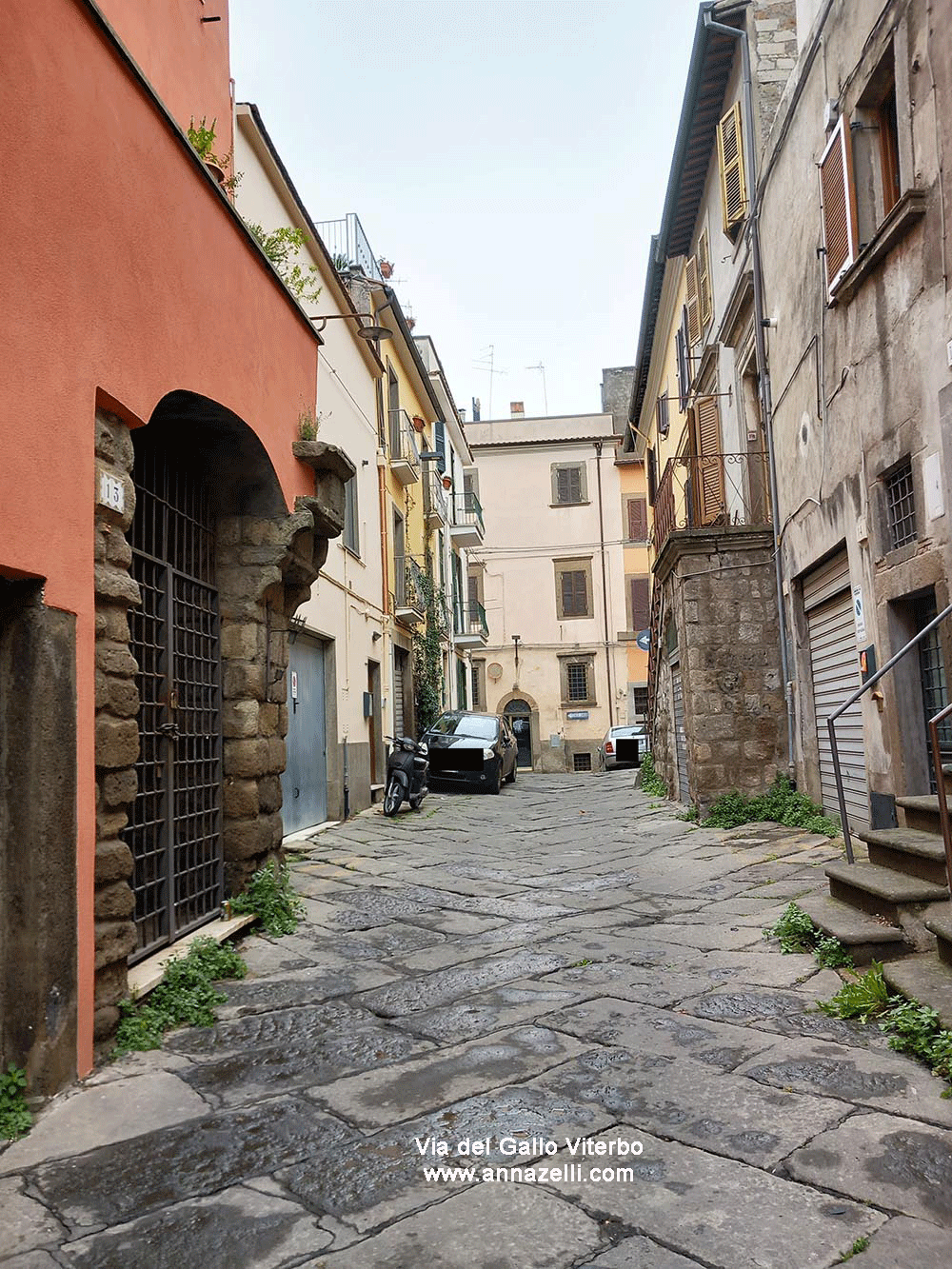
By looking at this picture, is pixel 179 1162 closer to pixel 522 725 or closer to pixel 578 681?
pixel 522 725

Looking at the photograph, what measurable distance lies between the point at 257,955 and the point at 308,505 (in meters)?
2.60

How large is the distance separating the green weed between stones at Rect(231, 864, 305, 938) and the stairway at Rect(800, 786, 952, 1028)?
2.73 meters

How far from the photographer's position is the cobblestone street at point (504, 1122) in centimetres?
235

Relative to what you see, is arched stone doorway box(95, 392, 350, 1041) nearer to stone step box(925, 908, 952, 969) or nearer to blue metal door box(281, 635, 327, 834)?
stone step box(925, 908, 952, 969)

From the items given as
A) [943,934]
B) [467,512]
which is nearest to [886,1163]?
[943,934]

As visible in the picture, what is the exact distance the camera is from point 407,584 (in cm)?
1712

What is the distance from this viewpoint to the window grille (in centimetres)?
3142

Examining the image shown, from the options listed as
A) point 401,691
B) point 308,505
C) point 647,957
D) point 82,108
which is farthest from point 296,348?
point 401,691

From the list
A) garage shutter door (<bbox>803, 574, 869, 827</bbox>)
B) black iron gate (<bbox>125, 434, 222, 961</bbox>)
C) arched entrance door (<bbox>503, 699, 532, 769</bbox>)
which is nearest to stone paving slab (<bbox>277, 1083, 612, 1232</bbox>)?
black iron gate (<bbox>125, 434, 222, 961</bbox>)

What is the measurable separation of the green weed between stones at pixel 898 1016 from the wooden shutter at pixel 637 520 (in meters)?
28.3

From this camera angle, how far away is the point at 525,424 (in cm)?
3341

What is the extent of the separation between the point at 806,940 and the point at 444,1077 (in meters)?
2.17

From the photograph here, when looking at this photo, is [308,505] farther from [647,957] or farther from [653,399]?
[653,399]

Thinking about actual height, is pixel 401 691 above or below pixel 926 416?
below
